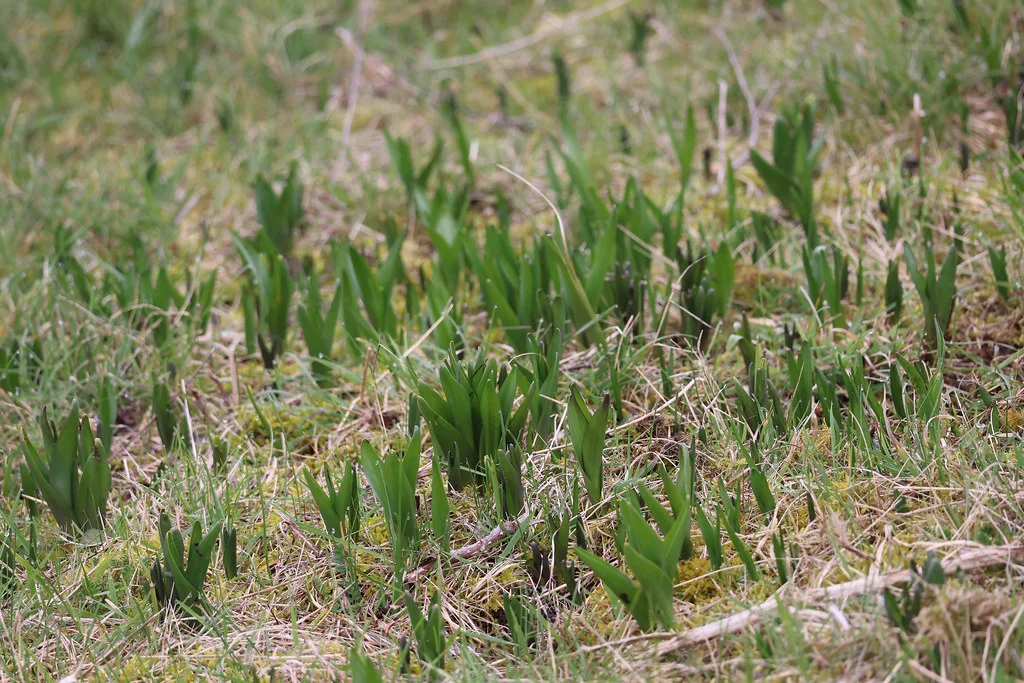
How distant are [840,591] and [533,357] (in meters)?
0.89

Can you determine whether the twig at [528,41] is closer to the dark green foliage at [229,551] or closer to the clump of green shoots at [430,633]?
the dark green foliage at [229,551]

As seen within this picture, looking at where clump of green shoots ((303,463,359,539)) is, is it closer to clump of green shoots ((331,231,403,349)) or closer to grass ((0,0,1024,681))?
grass ((0,0,1024,681))

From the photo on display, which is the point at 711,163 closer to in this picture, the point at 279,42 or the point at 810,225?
the point at 810,225

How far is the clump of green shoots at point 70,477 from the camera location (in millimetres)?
2152

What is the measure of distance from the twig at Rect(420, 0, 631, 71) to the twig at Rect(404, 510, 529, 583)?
2.91m

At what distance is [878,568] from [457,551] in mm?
828

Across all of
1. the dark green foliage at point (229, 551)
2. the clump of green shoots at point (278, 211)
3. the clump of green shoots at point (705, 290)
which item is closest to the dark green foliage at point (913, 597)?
the clump of green shoots at point (705, 290)

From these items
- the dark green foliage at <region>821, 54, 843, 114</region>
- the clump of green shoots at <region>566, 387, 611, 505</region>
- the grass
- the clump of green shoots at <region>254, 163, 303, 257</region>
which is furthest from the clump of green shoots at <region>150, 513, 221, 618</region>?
the dark green foliage at <region>821, 54, 843, 114</region>

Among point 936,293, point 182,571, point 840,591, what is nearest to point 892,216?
point 936,293


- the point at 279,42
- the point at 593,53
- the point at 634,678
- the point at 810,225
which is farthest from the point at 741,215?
the point at 279,42

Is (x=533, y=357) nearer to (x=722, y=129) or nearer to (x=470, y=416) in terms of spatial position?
(x=470, y=416)

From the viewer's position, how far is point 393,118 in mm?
4336

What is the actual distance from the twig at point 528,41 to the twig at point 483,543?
9.56ft

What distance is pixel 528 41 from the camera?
4.55m
